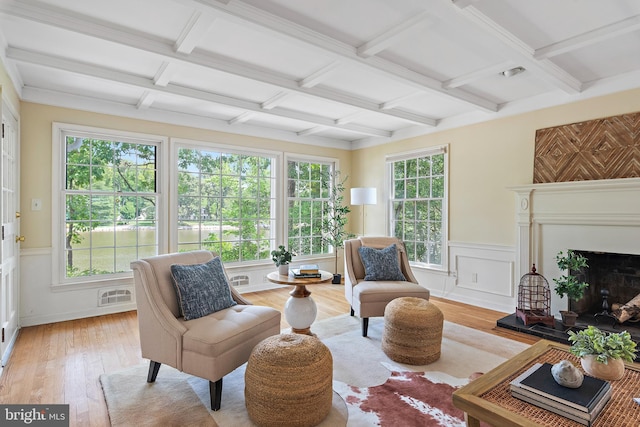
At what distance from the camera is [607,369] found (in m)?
1.65

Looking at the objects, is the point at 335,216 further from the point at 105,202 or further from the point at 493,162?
the point at 105,202

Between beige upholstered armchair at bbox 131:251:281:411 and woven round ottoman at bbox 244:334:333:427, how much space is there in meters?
0.23

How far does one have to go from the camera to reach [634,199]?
3.21 m

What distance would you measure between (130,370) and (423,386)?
215cm

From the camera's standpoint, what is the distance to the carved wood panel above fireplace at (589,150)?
3.29 metres

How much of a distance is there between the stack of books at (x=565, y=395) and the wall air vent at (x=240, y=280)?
159 inches

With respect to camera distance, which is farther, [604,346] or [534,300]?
[534,300]

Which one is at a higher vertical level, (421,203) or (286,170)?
(286,170)

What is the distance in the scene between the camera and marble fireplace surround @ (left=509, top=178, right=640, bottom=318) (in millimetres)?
3268

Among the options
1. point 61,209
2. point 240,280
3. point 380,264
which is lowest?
point 240,280

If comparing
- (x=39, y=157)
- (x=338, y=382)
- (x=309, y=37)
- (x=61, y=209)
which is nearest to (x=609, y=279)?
(x=338, y=382)

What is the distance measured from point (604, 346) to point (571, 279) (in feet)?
6.98

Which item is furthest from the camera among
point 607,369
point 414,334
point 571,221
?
point 571,221

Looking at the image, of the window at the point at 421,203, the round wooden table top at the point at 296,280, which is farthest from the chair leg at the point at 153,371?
the window at the point at 421,203
